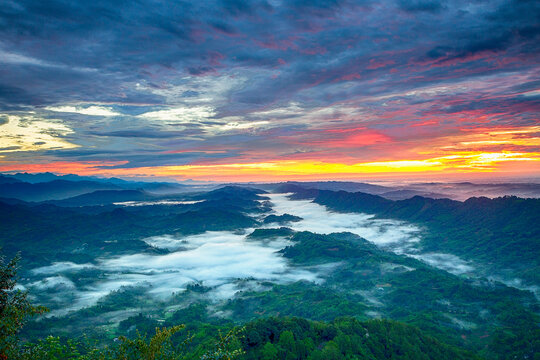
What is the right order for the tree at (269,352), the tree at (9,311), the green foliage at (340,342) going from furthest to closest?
the green foliage at (340,342), the tree at (269,352), the tree at (9,311)

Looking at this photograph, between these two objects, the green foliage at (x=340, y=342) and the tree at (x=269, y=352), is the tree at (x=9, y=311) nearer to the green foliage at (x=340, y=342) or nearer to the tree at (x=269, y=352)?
the green foliage at (x=340, y=342)

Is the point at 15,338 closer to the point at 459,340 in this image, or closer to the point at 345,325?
the point at 345,325

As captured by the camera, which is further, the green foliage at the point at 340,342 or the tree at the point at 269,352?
the green foliage at the point at 340,342

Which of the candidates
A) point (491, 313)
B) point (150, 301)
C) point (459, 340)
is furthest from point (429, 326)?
point (150, 301)

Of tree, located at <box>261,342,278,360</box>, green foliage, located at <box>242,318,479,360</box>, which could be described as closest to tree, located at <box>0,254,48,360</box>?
green foliage, located at <box>242,318,479,360</box>

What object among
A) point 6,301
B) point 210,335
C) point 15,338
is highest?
point 6,301

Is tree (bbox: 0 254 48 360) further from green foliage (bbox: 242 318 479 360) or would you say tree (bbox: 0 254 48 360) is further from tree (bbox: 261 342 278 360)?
tree (bbox: 261 342 278 360)

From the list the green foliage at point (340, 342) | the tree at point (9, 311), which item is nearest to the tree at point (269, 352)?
the green foliage at point (340, 342)

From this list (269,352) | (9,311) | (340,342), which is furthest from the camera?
(340,342)

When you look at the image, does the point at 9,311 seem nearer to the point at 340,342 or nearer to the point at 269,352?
the point at 269,352

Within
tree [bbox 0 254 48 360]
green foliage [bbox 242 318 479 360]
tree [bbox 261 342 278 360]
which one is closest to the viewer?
tree [bbox 0 254 48 360]

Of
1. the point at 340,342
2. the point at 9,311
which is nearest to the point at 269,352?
the point at 340,342
